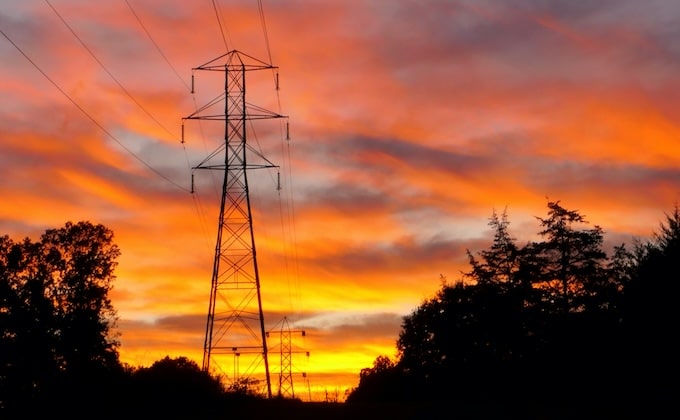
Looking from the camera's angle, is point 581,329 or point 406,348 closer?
point 581,329

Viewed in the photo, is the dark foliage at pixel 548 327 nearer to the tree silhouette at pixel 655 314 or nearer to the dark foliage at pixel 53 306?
the tree silhouette at pixel 655 314

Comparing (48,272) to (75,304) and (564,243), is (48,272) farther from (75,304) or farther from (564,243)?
(564,243)

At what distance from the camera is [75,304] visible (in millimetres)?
71188

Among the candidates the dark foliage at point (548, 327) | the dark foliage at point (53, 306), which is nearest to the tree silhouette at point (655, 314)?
the dark foliage at point (548, 327)

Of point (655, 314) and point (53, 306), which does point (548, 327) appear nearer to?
point (655, 314)

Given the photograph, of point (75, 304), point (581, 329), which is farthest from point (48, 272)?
point (581, 329)

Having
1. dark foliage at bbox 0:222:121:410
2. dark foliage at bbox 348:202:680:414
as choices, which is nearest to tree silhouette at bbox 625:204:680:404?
dark foliage at bbox 348:202:680:414

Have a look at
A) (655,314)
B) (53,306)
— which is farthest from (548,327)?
(53,306)

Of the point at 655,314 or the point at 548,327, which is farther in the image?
the point at 548,327

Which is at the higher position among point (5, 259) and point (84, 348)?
point (5, 259)

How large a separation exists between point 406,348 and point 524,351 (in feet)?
74.5

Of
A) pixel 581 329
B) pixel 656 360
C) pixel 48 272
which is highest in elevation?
pixel 48 272

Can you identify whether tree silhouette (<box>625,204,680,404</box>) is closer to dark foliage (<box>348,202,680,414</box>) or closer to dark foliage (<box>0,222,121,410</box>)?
dark foliage (<box>348,202,680,414</box>)

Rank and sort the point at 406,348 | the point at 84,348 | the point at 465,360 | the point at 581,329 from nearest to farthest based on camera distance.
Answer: the point at 84,348
the point at 581,329
the point at 465,360
the point at 406,348
